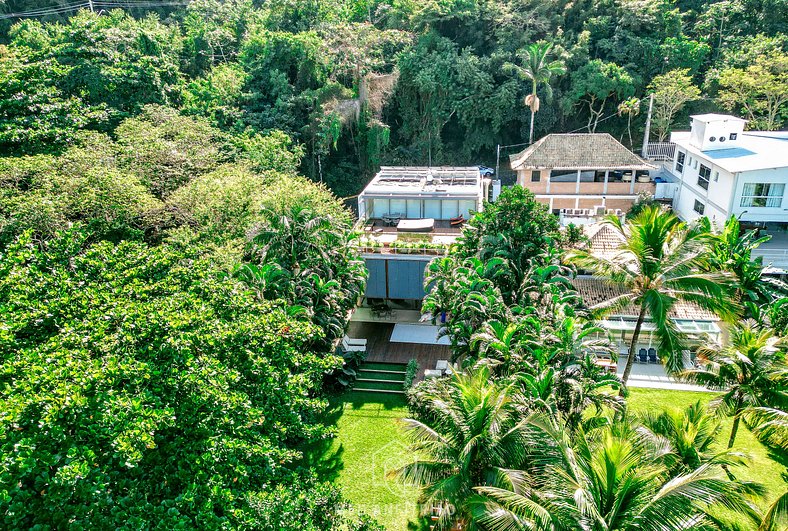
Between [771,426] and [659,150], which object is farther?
[659,150]

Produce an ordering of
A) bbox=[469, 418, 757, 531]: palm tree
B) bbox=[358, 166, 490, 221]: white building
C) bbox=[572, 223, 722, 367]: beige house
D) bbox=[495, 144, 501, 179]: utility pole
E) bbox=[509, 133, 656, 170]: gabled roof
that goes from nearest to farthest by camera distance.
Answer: bbox=[469, 418, 757, 531]: palm tree → bbox=[572, 223, 722, 367]: beige house → bbox=[358, 166, 490, 221]: white building → bbox=[509, 133, 656, 170]: gabled roof → bbox=[495, 144, 501, 179]: utility pole

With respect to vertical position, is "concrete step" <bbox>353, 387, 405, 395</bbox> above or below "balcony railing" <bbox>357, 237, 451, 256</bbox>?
below

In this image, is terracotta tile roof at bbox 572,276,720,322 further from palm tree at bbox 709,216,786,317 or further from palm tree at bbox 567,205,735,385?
palm tree at bbox 567,205,735,385

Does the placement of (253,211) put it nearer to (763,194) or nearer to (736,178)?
(736,178)

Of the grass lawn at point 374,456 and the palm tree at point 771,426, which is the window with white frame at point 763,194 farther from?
the grass lawn at point 374,456

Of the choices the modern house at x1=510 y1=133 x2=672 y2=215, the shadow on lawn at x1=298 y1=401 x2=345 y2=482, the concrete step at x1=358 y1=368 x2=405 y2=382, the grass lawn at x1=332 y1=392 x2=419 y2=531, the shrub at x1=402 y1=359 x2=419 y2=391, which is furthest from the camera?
the modern house at x1=510 y1=133 x2=672 y2=215

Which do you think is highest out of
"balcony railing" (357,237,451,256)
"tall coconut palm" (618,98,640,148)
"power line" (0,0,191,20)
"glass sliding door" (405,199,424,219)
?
"power line" (0,0,191,20)

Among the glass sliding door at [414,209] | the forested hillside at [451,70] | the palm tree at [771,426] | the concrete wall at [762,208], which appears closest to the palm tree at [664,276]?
the palm tree at [771,426]

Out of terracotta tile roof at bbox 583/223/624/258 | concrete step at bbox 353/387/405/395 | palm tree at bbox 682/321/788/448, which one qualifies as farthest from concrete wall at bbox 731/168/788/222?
concrete step at bbox 353/387/405/395

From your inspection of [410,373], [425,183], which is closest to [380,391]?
[410,373]

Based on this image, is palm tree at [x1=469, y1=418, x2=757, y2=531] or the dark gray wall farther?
the dark gray wall
